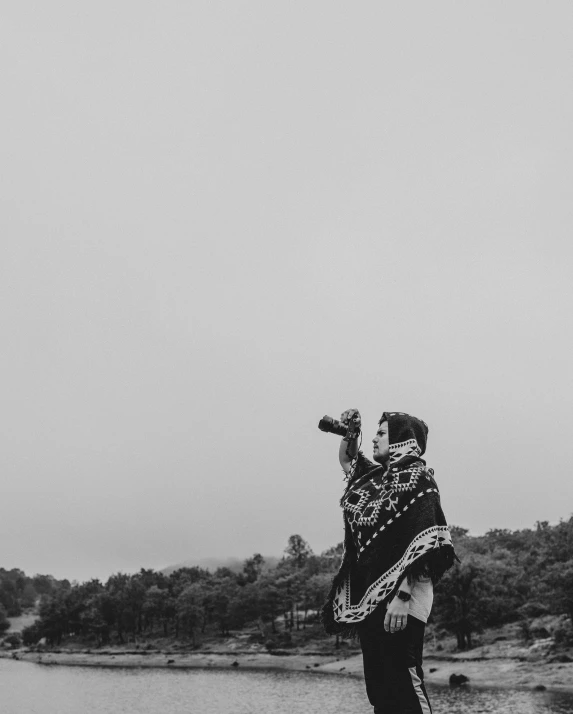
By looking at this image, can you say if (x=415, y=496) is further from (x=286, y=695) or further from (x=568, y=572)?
(x=568, y=572)

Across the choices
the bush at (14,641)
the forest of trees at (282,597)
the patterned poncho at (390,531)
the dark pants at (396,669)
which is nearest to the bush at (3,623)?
the forest of trees at (282,597)

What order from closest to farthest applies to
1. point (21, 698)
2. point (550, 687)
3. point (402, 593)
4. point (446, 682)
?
point (402, 593), point (550, 687), point (446, 682), point (21, 698)

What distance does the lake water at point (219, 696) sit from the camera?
2999 cm

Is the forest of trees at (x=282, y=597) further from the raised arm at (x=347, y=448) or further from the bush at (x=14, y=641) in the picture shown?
the raised arm at (x=347, y=448)

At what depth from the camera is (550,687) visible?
111 ft

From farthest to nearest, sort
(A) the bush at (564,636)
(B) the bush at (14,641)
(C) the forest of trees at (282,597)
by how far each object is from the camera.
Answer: (B) the bush at (14,641) → (C) the forest of trees at (282,597) → (A) the bush at (564,636)

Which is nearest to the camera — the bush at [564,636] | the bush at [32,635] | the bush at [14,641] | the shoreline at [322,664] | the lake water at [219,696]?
the lake water at [219,696]

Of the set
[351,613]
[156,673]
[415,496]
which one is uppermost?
[415,496]

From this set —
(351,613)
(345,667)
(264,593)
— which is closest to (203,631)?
(264,593)

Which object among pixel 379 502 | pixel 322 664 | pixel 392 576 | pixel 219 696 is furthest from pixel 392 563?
pixel 322 664

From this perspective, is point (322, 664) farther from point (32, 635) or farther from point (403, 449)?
point (32, 635)

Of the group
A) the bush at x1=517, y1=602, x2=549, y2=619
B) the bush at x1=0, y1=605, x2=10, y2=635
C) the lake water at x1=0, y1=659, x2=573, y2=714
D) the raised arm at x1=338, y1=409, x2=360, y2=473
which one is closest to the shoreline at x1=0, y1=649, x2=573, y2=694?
the lake water at x1=0, y1=659, x2=573, y2=714

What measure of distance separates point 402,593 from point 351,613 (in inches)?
21.7

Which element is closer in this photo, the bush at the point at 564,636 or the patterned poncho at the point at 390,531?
the patterned poncho at the point at 390,531
